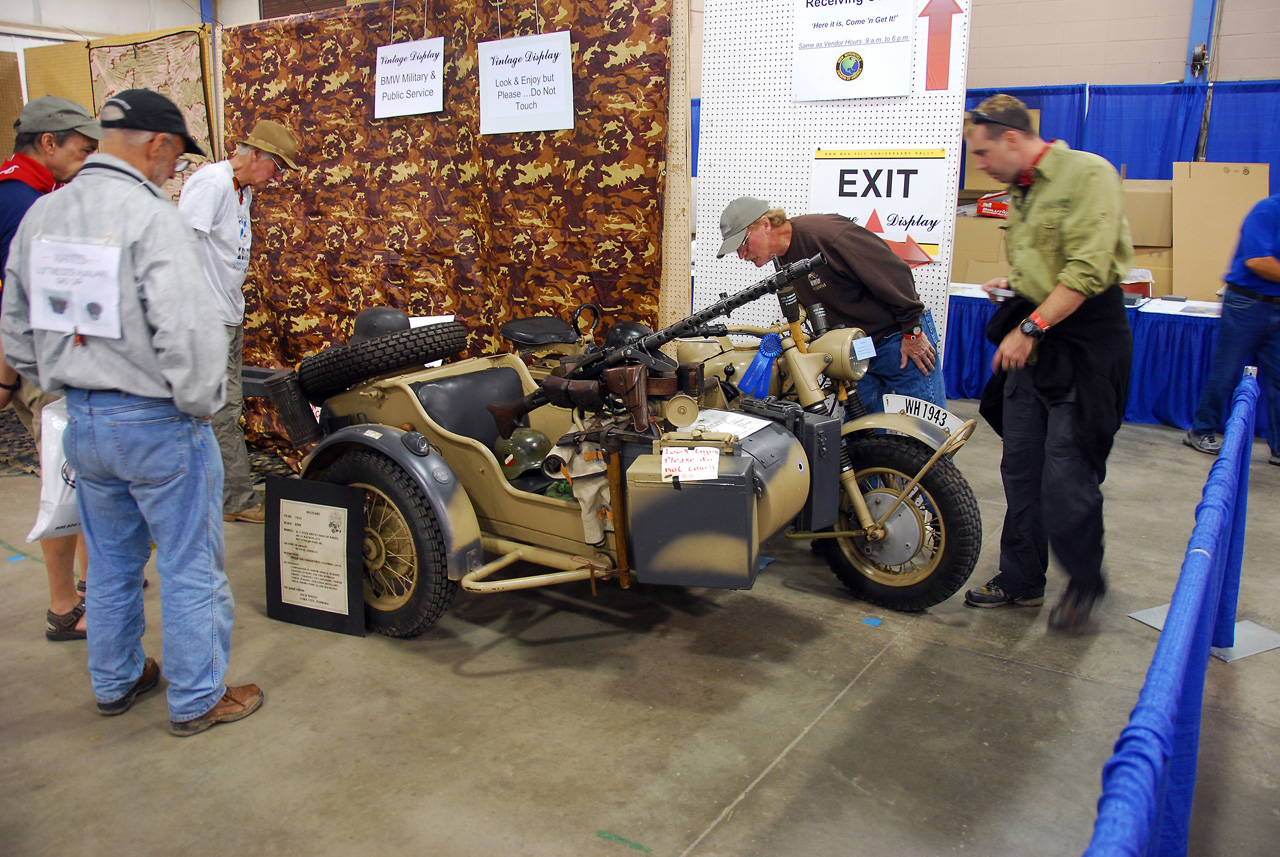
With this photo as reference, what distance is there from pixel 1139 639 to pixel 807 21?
2.86 meters

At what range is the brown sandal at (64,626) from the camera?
298cm

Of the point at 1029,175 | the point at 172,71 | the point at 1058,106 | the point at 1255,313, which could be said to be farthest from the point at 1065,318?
the point at 1058,106

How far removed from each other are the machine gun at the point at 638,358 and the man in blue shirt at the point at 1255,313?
2847 millimetres

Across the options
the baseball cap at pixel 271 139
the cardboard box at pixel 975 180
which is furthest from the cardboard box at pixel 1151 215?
the baseball cap at pixel 271 139

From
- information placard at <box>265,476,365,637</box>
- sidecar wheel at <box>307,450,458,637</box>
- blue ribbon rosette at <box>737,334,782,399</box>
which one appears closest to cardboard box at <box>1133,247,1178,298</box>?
blue ribbon rosette at <box>737,334,782,399</box>

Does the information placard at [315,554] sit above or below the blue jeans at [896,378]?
below

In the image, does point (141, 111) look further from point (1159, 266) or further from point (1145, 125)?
point (1145, 125)

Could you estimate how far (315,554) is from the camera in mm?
3000

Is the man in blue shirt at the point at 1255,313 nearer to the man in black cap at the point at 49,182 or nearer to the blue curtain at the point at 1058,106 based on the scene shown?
the blue curtain at the point at 1058,106

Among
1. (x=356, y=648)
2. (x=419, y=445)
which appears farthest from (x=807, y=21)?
(x=356, y=648)

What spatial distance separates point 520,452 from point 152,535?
4.01ft

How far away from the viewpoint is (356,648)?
2.94m

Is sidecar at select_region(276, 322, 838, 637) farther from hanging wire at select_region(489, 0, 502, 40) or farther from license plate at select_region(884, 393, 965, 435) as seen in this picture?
hanging wire at select_region(489, 0, 502, 40)

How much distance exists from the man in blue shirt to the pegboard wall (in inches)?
62.8
